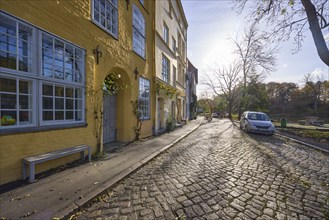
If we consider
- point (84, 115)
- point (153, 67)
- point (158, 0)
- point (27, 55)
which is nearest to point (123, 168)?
point (84, 115)

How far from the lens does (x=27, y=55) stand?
4.09m

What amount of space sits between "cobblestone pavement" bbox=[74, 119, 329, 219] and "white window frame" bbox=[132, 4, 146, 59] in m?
6.40

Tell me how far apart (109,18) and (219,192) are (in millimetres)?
7324

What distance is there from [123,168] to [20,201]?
2.36 metres

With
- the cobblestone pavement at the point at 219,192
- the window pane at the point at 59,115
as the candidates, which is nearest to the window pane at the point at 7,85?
the window pane at the point at 59,115

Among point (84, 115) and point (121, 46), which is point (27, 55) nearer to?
point (84, 115)

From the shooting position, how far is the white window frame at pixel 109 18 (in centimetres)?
621

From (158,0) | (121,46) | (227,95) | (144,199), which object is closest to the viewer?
(144,199)

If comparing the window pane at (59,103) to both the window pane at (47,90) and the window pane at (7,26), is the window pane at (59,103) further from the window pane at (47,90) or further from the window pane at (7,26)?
the window pane at (7,26)

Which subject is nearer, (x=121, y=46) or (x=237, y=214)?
(x=237, y=214)

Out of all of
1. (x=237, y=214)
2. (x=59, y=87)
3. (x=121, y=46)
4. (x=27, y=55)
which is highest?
(x=121, y=46)

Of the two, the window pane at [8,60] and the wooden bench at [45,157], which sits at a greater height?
the window pane at [8,60]

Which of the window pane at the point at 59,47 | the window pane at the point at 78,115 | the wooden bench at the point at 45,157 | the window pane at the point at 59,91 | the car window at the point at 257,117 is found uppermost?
the window pane at the point at 59,47

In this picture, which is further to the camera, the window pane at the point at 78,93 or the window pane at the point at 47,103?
the window pane at the point at 78,93
